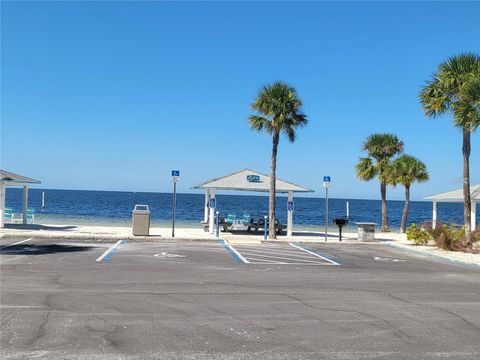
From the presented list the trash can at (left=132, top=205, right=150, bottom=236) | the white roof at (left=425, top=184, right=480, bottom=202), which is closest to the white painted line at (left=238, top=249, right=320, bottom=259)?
the trash can at (left=132, top=205, right=150, bottom=236)

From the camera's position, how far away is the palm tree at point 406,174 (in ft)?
125

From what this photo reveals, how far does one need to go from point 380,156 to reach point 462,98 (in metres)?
19.1

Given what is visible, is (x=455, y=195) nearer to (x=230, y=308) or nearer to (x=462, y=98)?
(x=462, y=98)

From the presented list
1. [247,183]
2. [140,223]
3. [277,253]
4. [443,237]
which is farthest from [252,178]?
[277,253]

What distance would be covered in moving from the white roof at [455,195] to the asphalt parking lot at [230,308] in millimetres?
13726

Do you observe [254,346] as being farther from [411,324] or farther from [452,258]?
[452,258]

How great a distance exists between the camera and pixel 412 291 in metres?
11.3

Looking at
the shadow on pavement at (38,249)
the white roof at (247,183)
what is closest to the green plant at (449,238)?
the white roof at (247,183)

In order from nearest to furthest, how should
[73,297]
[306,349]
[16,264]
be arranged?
[306,349], [73,297], [16,264]

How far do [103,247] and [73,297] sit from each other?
9988 millimetres

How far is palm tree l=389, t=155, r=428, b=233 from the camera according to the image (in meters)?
38.1

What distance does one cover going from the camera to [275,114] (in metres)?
25.8

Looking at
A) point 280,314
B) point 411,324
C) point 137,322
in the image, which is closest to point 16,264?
point 137,322

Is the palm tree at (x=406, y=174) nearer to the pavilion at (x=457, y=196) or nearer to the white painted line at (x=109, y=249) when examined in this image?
the pavilion at (x=457, y=196)
